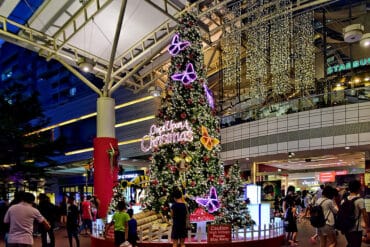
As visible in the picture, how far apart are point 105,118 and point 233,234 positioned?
8.08 meters

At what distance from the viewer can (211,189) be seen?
11.0m

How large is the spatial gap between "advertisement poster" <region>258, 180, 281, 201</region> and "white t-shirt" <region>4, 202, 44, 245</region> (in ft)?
65.4

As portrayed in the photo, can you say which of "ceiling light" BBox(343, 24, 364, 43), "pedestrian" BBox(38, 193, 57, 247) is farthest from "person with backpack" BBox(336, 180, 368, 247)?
"ceiling light" BBox(343, 24, 364, 43)

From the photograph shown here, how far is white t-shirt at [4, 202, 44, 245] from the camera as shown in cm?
532

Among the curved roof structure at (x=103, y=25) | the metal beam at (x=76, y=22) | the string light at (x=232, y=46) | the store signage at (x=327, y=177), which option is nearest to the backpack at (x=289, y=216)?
the curved roof structure at (x=103, y=25)

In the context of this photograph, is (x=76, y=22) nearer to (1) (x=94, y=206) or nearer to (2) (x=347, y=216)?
(1) (x=94, y=206)

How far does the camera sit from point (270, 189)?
24.2 m

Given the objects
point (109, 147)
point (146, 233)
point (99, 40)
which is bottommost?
point (146, 233)

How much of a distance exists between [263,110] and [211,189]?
1001cm

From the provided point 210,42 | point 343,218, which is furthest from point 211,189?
point 210,42

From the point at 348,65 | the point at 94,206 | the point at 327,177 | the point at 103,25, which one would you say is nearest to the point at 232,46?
the point at 103,25

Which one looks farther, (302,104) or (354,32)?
(302,104)

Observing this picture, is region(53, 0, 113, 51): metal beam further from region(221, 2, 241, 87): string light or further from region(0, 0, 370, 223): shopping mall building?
region(221, 2, 241, 87): string light

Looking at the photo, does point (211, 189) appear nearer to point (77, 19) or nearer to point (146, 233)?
point (146, 233)
